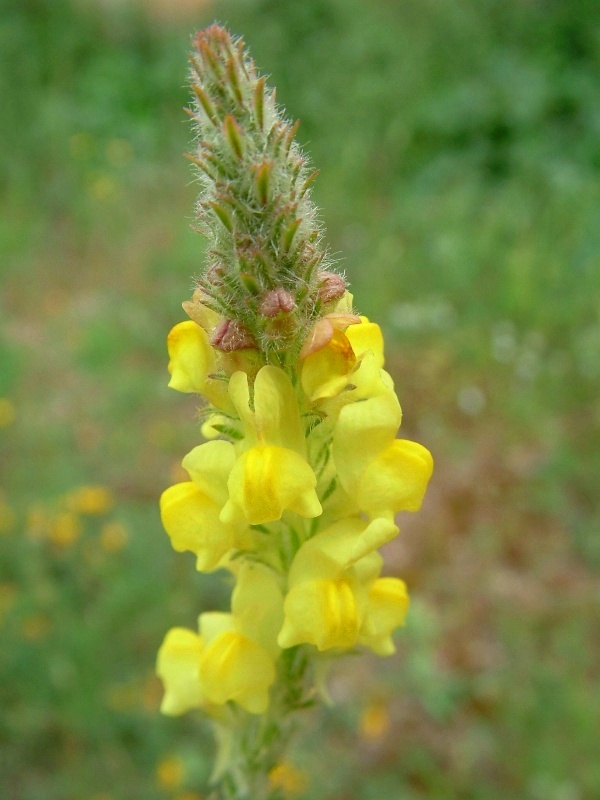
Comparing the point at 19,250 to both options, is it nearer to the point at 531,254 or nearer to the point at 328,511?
the point at 531,254

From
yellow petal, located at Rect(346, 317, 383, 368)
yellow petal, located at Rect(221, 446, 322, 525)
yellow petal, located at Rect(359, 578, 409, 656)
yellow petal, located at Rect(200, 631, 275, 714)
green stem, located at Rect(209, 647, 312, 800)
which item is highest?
yellow petal, located at Rect(346, 317, 383, 368)

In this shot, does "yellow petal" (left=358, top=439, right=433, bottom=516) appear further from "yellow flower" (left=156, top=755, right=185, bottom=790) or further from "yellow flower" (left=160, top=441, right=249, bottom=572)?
"yellow flower" (left=156, top=755, right=185, bottom=790)

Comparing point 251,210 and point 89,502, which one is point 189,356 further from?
point 89,502

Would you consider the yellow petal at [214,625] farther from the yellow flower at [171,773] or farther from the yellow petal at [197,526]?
the yellow flower at [171,773]

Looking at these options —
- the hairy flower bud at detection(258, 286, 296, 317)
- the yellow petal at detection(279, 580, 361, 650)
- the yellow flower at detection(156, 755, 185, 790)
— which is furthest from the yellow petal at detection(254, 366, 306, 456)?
the yellow flower at detection(156, 755, 185, 790)

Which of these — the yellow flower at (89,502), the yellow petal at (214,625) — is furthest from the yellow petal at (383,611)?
the yellow flower at (89,502)

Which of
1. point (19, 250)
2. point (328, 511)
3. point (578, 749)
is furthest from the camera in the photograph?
point (19, 250)

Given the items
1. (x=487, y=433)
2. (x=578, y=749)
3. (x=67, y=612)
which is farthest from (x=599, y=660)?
(x=67, y=612)
